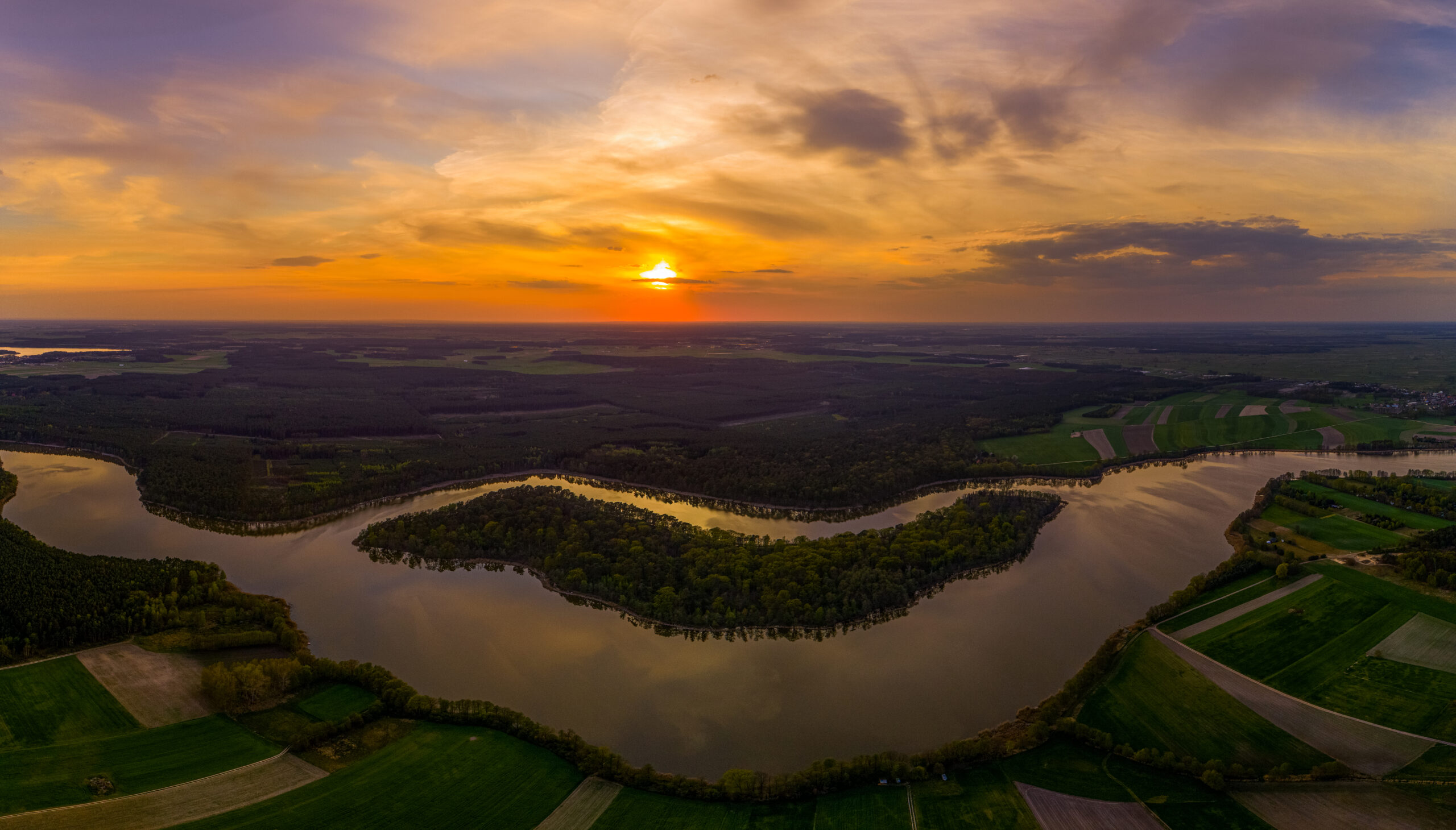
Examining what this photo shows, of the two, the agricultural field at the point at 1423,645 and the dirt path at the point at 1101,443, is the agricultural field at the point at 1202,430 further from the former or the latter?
the agricultural field at the point at 1423,645

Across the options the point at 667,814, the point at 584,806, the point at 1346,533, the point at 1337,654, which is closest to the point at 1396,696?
the point at 1337,654

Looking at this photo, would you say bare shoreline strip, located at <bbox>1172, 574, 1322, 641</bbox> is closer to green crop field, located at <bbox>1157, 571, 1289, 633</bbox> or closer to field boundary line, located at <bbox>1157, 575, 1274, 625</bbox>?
green crop field, located at <bbox>1157, 571, 1289, 633</bbox>

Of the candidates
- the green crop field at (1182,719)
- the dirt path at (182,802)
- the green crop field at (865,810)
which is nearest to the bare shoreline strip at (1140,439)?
the green crop field at (1182,719)

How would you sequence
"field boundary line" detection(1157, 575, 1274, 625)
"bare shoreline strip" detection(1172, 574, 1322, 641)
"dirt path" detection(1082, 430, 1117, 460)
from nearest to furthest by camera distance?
"bare shoreline strip" detection(1172, 574, 1322, 641) → "field boundary line" detection(1157, 575, 1274, 625) → "dirt path" detection(1082, 430, 1117, 460)

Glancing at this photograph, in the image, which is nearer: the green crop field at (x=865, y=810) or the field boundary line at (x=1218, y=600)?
the green crop field at (x=865, y=810)

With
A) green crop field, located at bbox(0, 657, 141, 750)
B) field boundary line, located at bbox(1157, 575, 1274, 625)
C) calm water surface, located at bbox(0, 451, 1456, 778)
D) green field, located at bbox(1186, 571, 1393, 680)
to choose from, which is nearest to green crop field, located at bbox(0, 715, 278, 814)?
green crop field, located at bbox(0, 657, 141, 750)

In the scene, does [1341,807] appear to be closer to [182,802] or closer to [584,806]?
[584,806]
